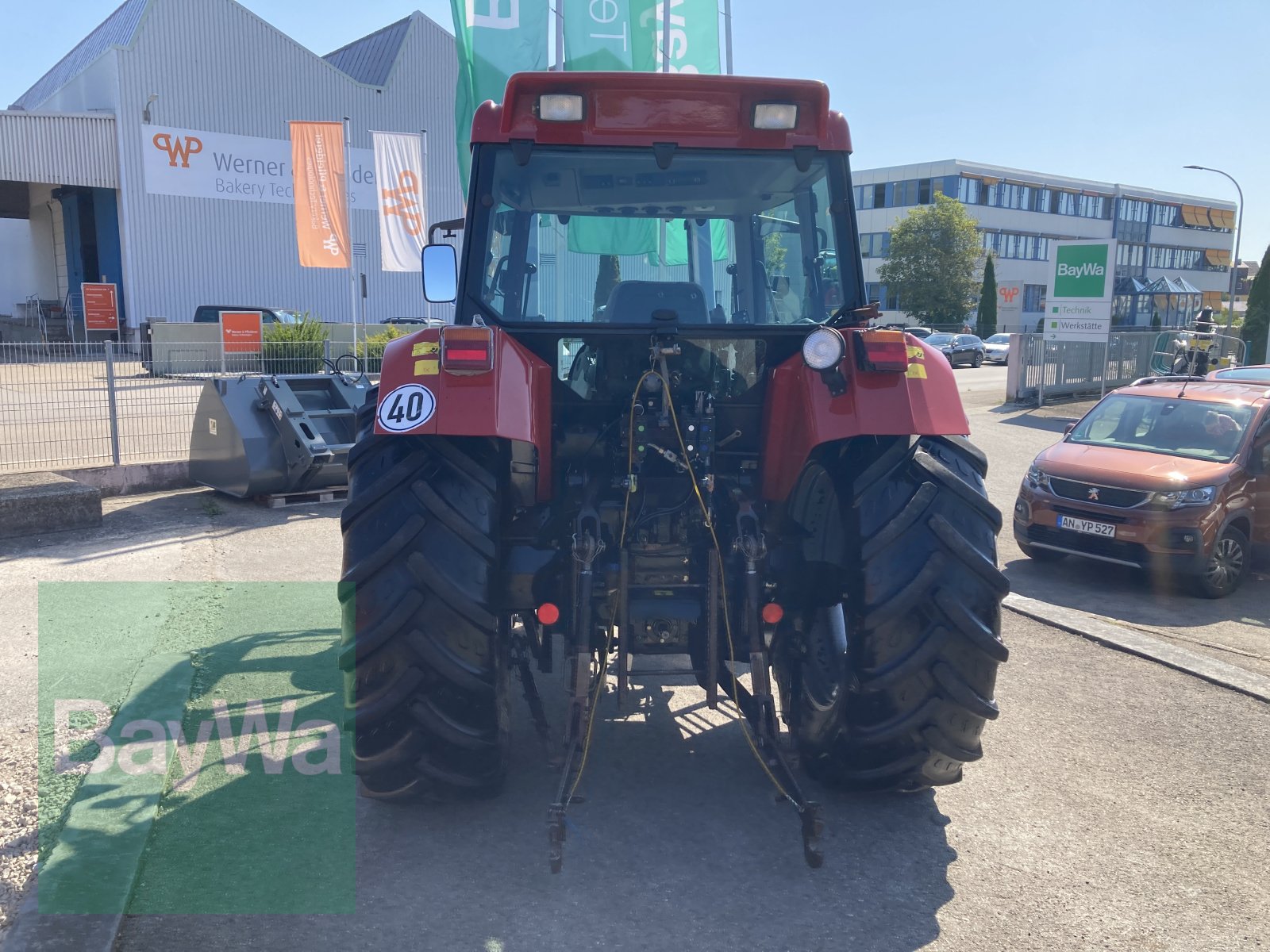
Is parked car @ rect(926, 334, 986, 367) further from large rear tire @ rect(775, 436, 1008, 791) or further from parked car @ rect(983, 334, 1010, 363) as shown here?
large rear tire @ rect(775, 436, 1008, 791)

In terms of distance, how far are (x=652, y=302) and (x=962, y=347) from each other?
37.9 metres

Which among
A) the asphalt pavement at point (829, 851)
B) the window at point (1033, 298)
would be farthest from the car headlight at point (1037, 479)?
the window at point (1033, 298)

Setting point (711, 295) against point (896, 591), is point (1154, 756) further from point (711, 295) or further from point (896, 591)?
point (711, 295)

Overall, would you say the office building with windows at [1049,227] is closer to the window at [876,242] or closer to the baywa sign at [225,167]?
the window at [876,242]

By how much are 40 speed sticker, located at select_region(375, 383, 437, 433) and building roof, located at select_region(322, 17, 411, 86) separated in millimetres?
32372

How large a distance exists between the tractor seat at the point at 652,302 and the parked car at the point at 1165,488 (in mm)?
5638

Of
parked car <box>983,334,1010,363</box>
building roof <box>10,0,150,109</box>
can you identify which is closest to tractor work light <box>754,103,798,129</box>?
building roof <box>10,0,150,109</box>

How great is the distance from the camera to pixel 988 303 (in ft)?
181

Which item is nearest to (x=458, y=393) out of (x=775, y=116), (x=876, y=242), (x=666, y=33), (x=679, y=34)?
(x=775, y=116)

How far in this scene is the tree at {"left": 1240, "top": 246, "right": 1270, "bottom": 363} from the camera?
27.8 meters

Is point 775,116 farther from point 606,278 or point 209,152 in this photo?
point 209,152

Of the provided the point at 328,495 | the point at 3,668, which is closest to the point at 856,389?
the point at 3,668

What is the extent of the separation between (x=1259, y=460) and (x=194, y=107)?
29195 mm

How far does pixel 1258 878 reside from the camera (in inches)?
140
